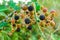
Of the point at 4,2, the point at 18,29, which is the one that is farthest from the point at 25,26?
the point at 4,2

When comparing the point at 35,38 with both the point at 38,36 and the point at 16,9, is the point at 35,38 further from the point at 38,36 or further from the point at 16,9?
the point at 16,9

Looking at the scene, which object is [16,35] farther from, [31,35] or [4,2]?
[4,2]

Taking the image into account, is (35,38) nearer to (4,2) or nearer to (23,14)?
(23,14)

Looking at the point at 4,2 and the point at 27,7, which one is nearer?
the point at 27,7

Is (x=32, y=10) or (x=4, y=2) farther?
(x=4, y=2)

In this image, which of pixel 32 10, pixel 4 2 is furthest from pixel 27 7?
pixel 4 2

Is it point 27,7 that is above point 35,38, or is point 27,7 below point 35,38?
above
